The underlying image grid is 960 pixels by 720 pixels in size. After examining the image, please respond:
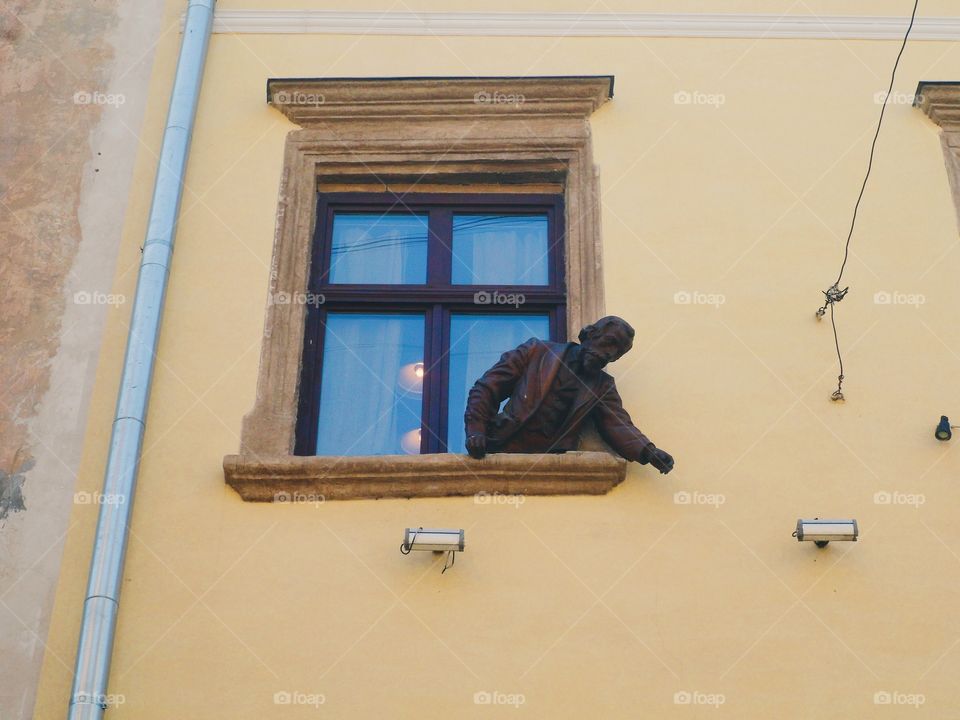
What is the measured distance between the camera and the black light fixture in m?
6.15

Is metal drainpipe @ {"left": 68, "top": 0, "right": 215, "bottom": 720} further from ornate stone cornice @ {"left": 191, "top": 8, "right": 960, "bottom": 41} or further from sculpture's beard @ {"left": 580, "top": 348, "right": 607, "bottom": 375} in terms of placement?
sculpture's beard @ {"left": 580, "top": 348, "right": 607, "bottom": 375}

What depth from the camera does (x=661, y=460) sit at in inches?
233

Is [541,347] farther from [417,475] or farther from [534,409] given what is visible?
[417,475]

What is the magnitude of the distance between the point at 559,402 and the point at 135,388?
68.2 inches

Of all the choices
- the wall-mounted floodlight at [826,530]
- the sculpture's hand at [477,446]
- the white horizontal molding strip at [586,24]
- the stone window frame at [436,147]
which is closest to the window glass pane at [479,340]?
the stone window frame at [436,147]

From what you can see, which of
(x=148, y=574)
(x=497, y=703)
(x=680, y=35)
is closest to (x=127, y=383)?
(x=148, y=574)

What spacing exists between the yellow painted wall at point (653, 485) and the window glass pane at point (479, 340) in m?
0.43

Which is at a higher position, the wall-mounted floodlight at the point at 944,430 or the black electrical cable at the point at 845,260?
the black electrical cable at the point at 845,260

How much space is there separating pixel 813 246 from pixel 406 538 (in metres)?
2.42

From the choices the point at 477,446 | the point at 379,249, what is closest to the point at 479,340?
the point at 379,249

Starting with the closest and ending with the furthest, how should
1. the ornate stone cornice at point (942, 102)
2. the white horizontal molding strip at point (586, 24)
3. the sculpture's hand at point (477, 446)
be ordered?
the sculpture's hand at point (477, 446), the ornate stone cornice at point (942, 102), the white horizontal molding strip at point (586, 24)

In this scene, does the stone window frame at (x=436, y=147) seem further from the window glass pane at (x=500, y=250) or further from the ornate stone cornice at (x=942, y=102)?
the ornate stone cornice at (x=942, y=102)

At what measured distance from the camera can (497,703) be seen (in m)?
5.41

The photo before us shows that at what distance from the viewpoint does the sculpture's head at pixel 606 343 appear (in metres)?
6.12
